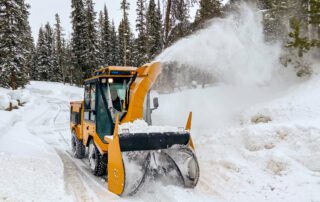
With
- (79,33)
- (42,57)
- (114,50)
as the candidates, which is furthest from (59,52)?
(79,33)

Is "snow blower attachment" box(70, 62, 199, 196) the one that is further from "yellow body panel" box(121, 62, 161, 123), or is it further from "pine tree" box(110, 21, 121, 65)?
"pine tree" box(110, 21, 121, 65)

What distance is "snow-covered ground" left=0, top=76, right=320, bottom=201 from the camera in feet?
18.7

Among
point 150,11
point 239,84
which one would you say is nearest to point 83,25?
point 150,11

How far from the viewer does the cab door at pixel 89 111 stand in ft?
24.1

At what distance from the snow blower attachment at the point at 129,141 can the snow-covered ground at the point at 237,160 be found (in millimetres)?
359

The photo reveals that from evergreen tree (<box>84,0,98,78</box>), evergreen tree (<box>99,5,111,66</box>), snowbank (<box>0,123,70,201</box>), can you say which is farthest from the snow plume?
evergreen tree (<box>99,5,111,66</box>)

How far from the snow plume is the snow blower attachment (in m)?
3.08

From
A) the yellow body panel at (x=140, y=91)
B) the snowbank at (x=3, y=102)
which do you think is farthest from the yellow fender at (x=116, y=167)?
the snowbank at (x=3, y=102)

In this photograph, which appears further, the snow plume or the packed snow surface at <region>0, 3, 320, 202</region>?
the snow plume

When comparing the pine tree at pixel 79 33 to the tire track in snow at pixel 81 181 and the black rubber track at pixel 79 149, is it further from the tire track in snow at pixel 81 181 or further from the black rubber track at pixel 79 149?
the black rubber track at pixel 79 149

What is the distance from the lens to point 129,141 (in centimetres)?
571

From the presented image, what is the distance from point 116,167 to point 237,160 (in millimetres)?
3389

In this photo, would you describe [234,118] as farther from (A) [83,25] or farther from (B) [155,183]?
(A) [83,25]

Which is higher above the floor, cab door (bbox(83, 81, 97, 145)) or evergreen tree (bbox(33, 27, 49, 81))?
evergreen tree (bbox(33, 27, 49, 81))
